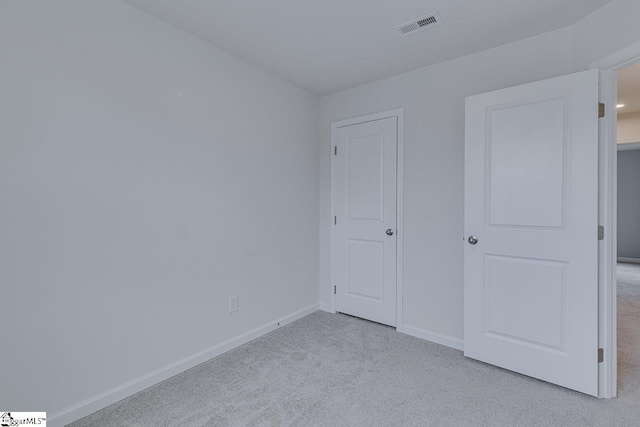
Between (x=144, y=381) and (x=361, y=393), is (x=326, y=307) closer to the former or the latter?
(x=361, y=393)

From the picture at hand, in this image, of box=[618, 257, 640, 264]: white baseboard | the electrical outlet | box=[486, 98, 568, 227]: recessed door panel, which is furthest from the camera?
box=[618, 257, 640, 264]: white baseboard

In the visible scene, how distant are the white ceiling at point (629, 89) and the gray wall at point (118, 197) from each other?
3.59 m

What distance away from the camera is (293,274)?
10.6 ft

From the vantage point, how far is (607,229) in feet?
6.29

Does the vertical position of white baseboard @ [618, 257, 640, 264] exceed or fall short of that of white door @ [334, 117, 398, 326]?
it falls short

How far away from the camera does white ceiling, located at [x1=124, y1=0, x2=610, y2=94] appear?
194 centimetres

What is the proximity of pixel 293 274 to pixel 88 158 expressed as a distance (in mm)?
2032

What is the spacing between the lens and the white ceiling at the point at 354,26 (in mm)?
1938

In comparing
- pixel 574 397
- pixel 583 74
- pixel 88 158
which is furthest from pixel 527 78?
pixel 88 158

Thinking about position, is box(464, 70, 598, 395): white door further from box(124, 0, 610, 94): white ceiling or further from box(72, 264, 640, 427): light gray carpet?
box(124, 0, 610, 94): white ceiling

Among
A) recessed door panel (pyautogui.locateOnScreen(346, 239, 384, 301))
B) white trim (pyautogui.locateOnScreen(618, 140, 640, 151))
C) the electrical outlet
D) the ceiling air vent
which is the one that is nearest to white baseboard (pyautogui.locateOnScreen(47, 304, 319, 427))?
the electrical outlet

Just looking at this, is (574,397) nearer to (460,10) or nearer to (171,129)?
(460,10)

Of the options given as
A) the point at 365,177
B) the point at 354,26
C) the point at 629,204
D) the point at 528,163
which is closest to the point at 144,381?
the point at 365,177

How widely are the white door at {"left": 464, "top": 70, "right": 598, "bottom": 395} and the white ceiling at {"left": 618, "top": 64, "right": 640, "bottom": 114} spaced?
6.25 feet
